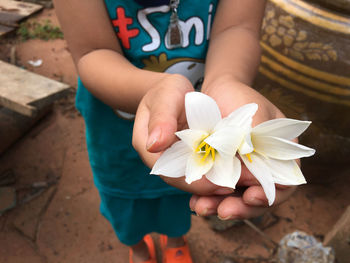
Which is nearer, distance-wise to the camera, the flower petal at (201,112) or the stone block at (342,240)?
the flower petal at (201,112)

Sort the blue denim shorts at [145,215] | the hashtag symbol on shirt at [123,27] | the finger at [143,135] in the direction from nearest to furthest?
the finger at [143,135]
the hashtag symbol on shirt at [123,27]
the blue denim shorts at [145,215]

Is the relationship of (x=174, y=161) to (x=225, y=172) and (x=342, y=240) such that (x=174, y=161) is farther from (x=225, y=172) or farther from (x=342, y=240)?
(x=342, y=240)

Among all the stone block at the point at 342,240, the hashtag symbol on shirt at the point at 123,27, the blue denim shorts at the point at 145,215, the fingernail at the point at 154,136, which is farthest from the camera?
the stone block at the point at 342,240

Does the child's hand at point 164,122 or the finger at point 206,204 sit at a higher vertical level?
the child's hand at point 164,122

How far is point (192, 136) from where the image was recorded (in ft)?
2.03

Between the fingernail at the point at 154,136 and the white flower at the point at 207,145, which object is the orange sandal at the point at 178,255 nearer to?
the white flower at the point at 207,145

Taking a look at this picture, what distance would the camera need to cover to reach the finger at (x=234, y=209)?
23.2 inches

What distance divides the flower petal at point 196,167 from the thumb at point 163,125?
70 mm

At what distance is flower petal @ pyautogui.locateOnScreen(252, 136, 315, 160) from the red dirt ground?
106 cm

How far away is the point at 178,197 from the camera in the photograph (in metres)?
1.28

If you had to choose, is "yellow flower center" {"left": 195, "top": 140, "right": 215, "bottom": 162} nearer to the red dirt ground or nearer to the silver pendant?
the silver pendant

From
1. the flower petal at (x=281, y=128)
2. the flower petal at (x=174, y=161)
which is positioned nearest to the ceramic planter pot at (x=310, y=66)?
the flower petal at (x=281, y=128)

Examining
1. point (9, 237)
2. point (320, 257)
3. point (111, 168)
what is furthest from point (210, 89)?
point (9, 237)

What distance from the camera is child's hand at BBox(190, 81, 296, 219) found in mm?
598
